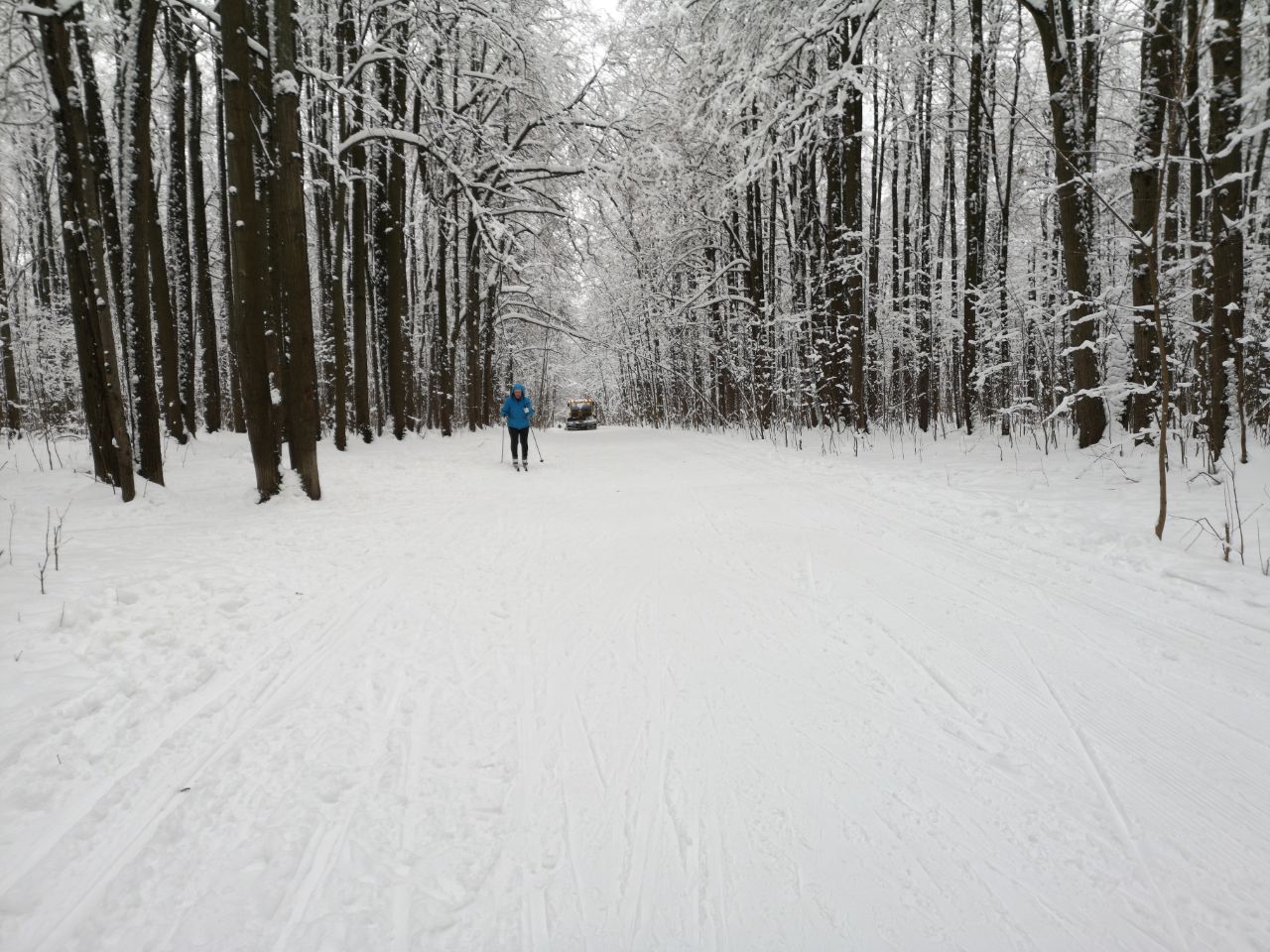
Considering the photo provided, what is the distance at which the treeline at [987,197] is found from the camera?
6.76m

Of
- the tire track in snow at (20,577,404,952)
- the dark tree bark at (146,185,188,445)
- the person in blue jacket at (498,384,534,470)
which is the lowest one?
the tire track in snow at (20,577,404,952)

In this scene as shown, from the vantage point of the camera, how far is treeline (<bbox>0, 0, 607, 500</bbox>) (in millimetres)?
7320

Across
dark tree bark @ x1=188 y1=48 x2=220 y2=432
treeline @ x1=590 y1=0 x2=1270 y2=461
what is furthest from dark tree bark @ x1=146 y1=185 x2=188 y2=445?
treeline @ x1=590 y1=0 x2=1270 y2=461

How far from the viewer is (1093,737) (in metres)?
2.53


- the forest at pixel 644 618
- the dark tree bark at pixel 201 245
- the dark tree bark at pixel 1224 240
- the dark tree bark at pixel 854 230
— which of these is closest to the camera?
the forest at pixel 644 618

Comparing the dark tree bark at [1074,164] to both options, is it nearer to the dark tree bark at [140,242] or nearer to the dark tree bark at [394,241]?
the dark tree bark at [140,242]

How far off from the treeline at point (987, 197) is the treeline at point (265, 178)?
11.0 ft

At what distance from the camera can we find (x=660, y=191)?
17.1 m

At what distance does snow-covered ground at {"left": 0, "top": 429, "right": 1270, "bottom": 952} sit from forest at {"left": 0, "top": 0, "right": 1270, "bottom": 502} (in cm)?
285

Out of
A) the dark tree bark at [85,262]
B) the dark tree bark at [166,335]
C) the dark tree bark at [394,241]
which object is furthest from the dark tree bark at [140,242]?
the dark tree bark at [394,241]

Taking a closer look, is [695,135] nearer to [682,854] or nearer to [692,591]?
[692,591]

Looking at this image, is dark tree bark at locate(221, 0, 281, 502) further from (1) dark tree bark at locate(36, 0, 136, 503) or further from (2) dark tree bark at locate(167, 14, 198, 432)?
(2) dark tree bark at locate(167, 14, 198, 432)

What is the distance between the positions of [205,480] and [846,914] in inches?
408

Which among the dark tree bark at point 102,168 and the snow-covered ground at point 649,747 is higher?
the dark tree bark at point 102,168
